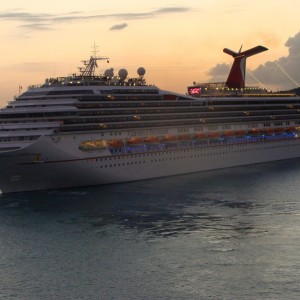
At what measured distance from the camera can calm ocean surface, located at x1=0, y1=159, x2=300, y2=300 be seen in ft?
127

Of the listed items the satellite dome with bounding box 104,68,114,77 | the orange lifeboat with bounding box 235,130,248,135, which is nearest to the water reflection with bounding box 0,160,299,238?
the orange lifeboat with bounding box 235,130,248,135

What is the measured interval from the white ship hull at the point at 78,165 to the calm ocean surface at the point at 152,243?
1746 mm

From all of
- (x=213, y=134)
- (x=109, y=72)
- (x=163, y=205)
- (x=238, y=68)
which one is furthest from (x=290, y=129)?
(x=163, y=205)

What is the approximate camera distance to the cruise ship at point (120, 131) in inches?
2753

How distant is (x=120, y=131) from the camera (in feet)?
257

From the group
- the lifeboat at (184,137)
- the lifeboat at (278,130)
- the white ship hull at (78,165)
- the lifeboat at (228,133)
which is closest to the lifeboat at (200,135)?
the lifeboat at (184,137)

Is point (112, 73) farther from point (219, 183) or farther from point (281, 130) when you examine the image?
point (281, 130)

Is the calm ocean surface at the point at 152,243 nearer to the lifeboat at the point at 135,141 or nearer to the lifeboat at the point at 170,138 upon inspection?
the lifeboat at the point at 135,141

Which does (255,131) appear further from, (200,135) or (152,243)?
(152,243)

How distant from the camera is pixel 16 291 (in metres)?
38.6

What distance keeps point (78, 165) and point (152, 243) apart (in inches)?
1013

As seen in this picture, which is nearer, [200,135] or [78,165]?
[78,165]

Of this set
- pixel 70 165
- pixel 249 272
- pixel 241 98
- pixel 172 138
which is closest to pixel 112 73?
pixel 172 138

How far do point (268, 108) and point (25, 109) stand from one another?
4908 cm
